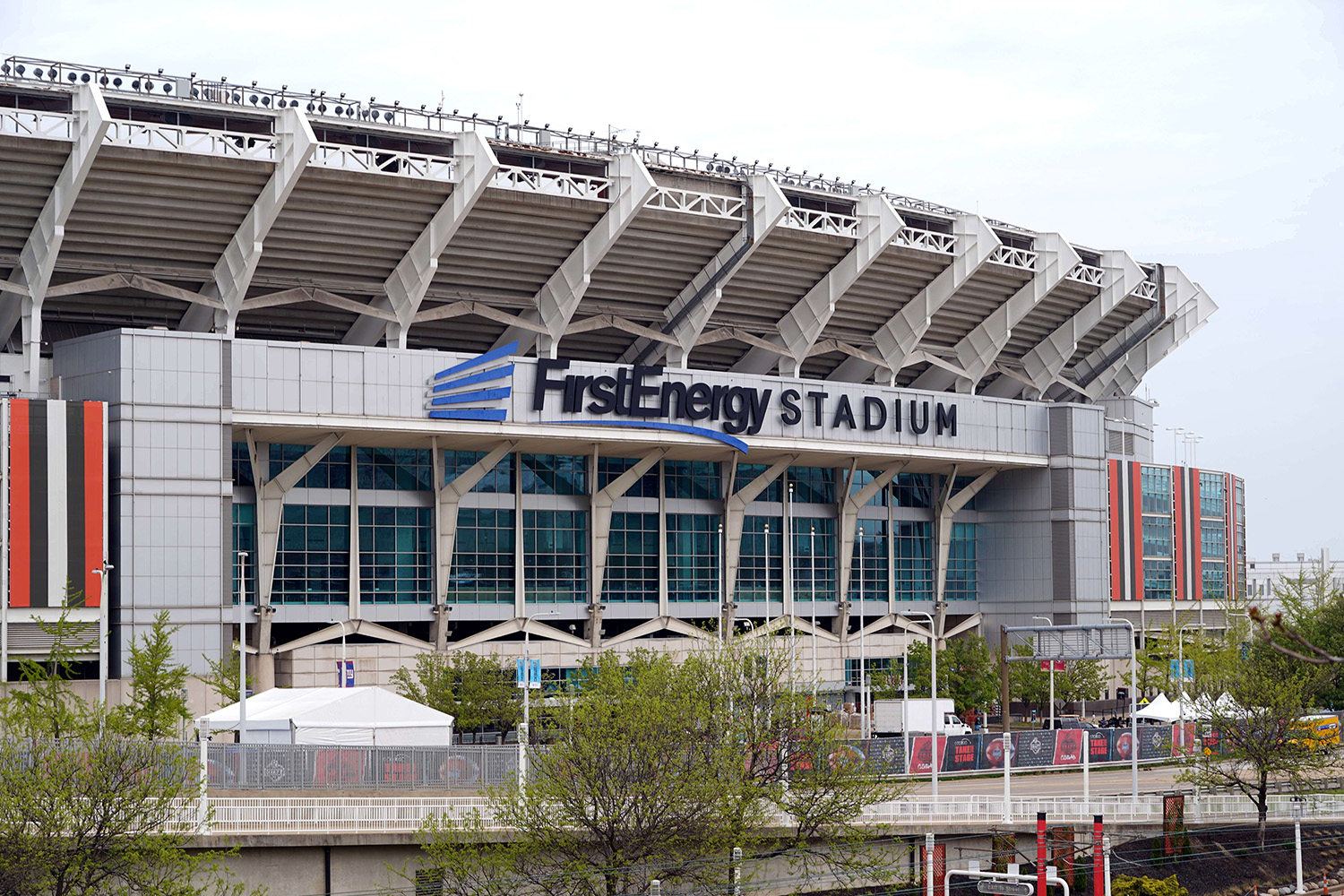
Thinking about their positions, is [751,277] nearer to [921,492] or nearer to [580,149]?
[580,149]

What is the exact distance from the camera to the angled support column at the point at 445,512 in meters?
71.9

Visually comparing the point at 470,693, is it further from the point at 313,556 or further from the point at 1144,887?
the point at 1144,887

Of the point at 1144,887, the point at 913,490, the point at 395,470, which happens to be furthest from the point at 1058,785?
the point at 913,490

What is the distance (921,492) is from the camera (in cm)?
9181

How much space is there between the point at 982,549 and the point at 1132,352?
15387 millimetres

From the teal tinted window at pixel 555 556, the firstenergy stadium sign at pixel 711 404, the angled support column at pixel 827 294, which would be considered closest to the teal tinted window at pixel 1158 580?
the firstenergy stadium sign at pixel 711 404

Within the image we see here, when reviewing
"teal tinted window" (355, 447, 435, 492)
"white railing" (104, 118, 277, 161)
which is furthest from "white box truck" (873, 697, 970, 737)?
"white railing" (104, 118, 277, 161)

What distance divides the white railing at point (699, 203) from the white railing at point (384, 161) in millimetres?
9490

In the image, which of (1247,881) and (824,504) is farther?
(824,504)

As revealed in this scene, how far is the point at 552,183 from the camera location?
67.6 m

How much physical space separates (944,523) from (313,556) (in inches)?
1468

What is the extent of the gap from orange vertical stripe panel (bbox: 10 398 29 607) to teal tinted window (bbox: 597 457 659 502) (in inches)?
1089

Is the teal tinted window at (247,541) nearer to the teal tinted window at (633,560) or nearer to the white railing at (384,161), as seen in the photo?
the white railing at (384,161)

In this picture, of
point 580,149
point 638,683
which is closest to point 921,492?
point 580,149
